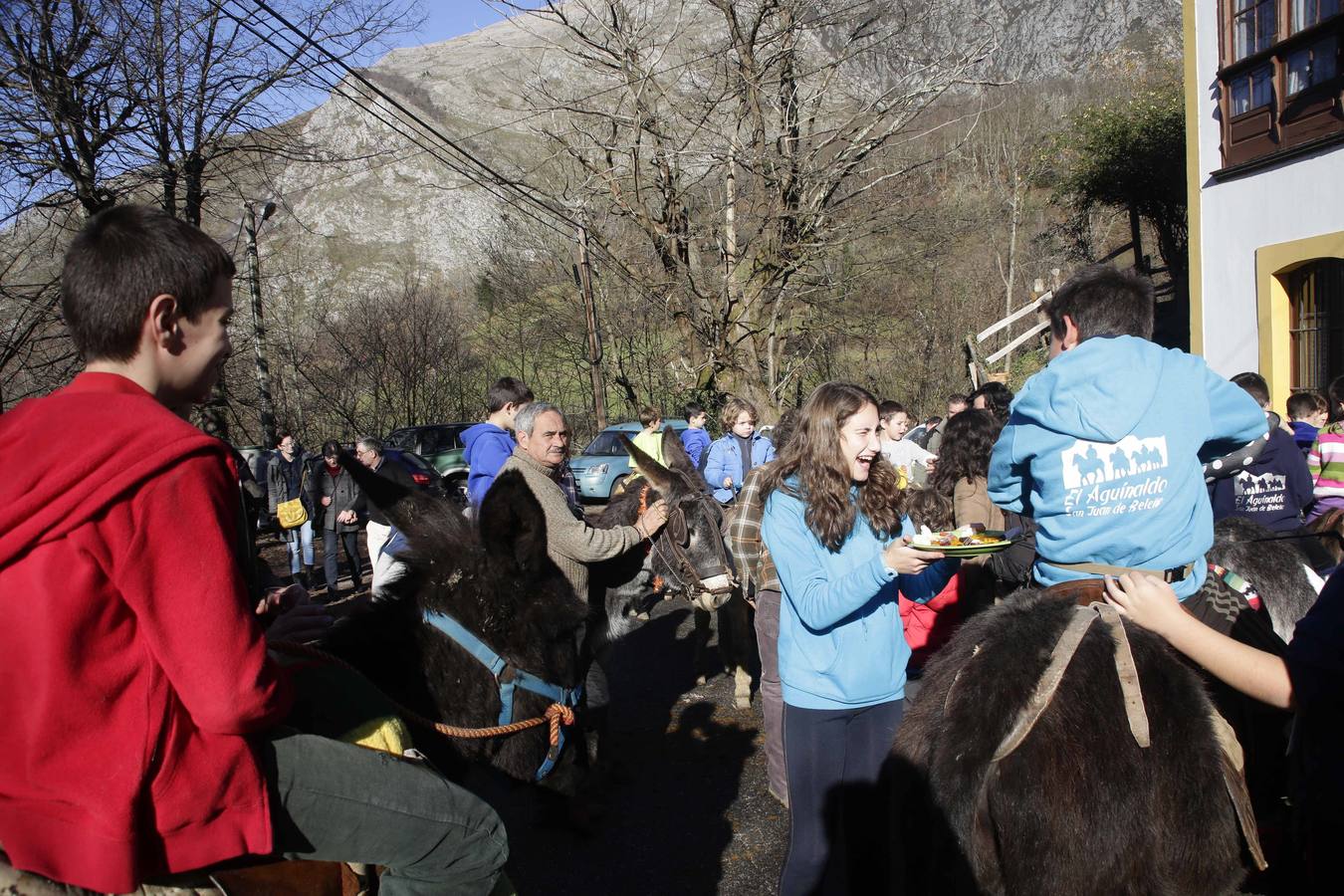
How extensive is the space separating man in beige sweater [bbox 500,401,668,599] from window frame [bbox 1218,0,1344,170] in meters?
11.9

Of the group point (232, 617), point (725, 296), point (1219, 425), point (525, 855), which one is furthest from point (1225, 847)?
point (725, 296)

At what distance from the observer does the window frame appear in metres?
11.0

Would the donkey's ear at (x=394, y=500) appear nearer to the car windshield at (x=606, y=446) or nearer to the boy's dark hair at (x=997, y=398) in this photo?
the boy's dark hair at (x=997, y=398)

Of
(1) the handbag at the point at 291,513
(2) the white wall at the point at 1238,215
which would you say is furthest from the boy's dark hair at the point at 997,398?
(1) the handbag at the point at 291,513

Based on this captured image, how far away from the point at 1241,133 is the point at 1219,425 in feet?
43.1

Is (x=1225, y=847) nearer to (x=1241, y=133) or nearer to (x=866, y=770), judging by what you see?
(x=866, y=770)

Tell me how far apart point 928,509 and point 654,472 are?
1.95 m

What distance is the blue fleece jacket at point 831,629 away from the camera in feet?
9.88

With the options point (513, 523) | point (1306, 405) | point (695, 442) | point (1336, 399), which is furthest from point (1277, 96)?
point (513, 523)

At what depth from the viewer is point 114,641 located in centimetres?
145

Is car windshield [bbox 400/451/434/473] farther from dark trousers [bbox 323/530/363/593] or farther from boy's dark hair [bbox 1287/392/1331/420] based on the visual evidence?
boy's dark hair [bbox 1287/392/1331/420]

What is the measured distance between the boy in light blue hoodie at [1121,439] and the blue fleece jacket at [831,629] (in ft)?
2.01

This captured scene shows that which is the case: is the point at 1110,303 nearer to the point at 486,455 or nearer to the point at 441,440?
the point at 486,455

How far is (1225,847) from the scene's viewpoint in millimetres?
2236
